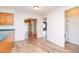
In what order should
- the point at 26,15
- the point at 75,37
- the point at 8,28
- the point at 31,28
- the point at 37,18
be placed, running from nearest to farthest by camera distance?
the point at 75,37
the point at 8,28
the point at 26,15
the point at 37,18
the point at 31,28

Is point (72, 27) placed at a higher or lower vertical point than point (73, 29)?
higher

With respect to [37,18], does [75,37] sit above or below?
below

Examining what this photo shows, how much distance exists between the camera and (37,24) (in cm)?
949

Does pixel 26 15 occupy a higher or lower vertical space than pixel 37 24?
higher

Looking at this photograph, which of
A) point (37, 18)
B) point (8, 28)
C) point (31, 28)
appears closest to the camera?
point (8, 28)
